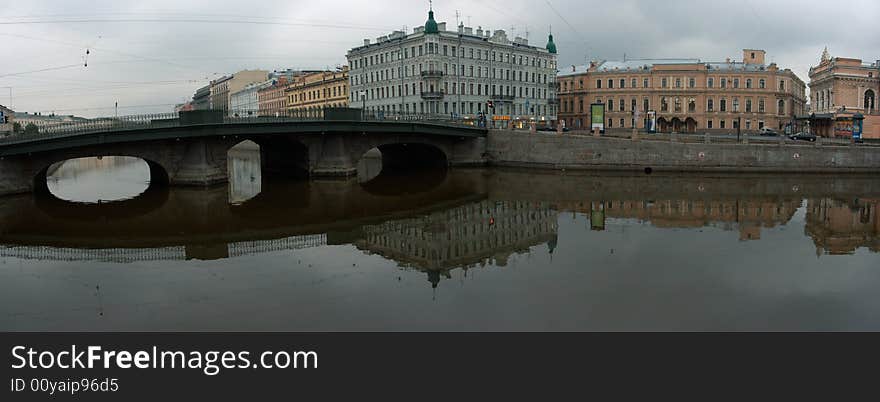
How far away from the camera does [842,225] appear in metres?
30.8

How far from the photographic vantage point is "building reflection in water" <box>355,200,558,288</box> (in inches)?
926

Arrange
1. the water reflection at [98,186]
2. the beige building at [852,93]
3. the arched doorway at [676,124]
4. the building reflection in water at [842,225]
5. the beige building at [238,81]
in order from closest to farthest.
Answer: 1. the building reflection in water at [842,225]
2. the water reflection at [98,186]
3. the beige building at [852,93]
4. the arched doorway at [676,124]
5. the beige building at [238,81]

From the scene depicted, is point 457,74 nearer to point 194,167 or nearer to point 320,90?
point 320,90

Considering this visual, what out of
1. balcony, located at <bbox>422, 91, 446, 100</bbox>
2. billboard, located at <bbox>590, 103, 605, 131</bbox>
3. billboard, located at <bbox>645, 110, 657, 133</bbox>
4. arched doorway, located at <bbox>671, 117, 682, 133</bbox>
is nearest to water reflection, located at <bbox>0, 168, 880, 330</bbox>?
billboard, located at <bbox>590, 103, 605, 131</bbox>

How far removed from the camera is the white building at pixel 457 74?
83.9 metres

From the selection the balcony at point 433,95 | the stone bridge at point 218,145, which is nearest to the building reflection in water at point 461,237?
the stone bridge at point 218,145

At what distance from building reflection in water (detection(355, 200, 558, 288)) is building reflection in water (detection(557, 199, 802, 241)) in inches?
109

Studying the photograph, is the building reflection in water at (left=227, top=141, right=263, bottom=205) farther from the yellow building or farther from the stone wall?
the yellow building

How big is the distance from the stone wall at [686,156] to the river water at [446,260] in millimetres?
6087

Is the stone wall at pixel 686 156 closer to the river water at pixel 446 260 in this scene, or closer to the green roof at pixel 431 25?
the river water at pixel 446 260

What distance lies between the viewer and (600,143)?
180 ft

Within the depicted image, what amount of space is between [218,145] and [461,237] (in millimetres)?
24820
